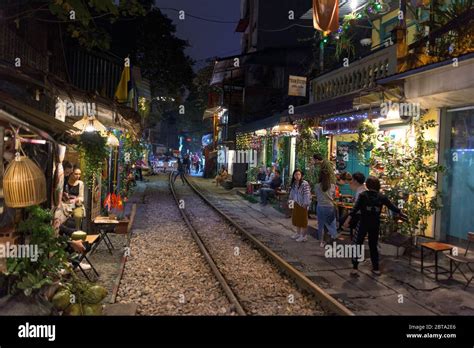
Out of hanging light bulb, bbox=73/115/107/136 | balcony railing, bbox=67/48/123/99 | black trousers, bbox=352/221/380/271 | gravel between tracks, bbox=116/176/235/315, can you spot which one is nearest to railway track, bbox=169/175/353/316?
gravel between tracks, bbox=116/176/235/315

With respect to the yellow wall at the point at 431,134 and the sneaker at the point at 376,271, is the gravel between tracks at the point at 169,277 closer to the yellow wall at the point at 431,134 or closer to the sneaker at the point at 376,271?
the sneaker at the point at 376,271

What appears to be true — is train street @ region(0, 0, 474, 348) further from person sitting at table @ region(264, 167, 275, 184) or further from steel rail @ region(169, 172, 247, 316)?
person sitting at table @ region(264, 167, 275, 184)

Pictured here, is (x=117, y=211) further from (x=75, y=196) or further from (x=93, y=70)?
(x=93, y=70)

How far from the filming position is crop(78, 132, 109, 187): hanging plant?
9.86 meters

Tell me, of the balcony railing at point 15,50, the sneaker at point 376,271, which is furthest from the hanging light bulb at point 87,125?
the sneaker at point 376,271

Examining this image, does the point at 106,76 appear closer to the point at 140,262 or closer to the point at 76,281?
the point at 140,262

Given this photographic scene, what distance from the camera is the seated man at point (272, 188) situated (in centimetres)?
1931

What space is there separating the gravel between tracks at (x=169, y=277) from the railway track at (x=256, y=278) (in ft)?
0.87

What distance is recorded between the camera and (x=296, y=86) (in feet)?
59.0

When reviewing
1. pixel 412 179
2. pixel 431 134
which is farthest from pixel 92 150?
pixel 431 134

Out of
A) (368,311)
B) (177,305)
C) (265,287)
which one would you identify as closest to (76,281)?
(177,305)

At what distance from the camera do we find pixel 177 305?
6672 millimetres

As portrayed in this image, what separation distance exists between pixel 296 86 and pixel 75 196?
11.7m

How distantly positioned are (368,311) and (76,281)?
4.36 metres
